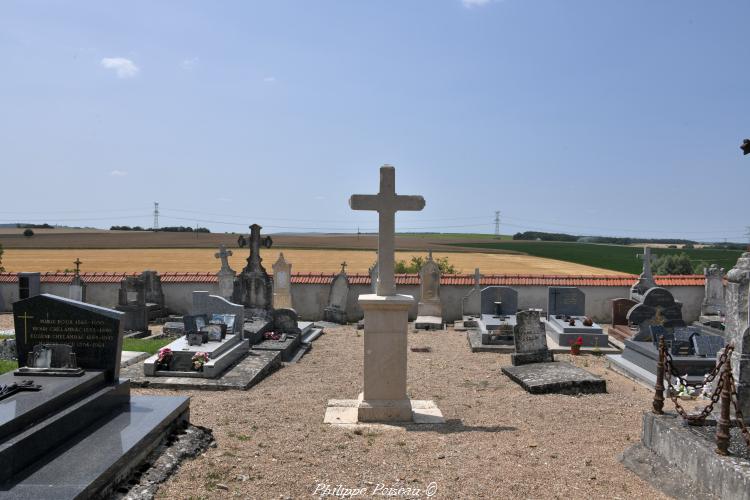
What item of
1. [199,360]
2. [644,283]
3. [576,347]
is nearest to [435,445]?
[199,360]

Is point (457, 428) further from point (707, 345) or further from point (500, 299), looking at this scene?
point (500, 299)

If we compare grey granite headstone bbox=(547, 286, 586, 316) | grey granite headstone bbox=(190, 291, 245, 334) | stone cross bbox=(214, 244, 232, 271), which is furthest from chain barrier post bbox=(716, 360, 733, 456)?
stone cross bbox=(214, 244, 232, 271)

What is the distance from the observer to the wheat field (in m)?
40.5

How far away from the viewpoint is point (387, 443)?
6.93 m

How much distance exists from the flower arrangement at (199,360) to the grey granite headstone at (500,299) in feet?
30.7

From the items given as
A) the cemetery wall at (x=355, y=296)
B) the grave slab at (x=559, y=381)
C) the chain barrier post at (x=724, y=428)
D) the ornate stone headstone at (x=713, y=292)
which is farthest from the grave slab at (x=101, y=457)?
the ornate stone headstone at (x=713, y=292)

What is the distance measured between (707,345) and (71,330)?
1100 cm

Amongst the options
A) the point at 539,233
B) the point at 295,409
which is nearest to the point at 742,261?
the point at 295,409

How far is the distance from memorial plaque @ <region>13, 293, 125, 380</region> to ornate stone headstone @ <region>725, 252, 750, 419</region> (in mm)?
7424

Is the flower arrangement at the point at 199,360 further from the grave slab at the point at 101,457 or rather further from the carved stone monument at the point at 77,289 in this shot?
the carved stone monument at the point at 77,289

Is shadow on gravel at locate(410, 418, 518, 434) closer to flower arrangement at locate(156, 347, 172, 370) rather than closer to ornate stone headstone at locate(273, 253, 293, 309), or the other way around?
flower arrangement at locate(156, 347, 172, 370)

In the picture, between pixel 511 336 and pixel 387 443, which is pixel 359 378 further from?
pixel 511 336

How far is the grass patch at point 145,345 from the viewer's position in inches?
520

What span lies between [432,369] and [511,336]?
3642 mm
